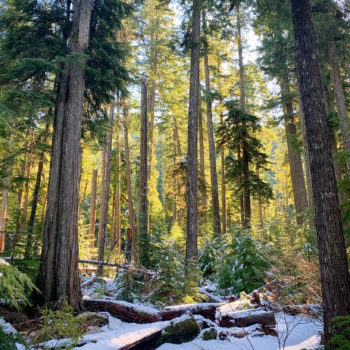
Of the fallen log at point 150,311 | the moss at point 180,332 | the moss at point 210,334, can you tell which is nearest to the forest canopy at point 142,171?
the fallen log at point 150,311

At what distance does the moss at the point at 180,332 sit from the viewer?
4770 millimetres

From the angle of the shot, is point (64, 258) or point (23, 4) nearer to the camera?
point (64, 258)

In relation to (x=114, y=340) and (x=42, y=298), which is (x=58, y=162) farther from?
(x=114, y=340)

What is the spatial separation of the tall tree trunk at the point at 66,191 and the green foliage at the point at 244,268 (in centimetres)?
431

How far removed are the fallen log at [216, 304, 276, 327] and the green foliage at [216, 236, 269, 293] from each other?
2067 mm

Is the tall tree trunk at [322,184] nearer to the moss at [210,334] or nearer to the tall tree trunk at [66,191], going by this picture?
the moss at [210,334]

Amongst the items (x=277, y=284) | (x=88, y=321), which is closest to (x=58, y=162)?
(x=88, y=321)

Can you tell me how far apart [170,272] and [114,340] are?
10.5 ft

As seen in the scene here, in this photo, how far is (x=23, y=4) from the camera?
7.40m

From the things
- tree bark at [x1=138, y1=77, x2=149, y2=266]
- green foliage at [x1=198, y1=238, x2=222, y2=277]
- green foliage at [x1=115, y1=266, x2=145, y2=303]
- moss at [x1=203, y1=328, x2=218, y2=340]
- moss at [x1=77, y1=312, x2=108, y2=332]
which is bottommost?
moss at [x1=203, y1=328, x2=218, y2=340]

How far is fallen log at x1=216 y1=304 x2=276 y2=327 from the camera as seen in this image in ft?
16.9

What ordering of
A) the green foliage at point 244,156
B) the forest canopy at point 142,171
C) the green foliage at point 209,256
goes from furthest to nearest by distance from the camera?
the green foliage at point 244,156
the green foliage at point 209,256
the forest canopy at point 142,171

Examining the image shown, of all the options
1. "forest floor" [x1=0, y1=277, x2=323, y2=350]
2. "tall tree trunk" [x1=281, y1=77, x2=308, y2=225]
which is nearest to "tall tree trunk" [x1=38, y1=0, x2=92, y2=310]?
"forest floor" [x1=0, y1=277, x2=323, y2=350]

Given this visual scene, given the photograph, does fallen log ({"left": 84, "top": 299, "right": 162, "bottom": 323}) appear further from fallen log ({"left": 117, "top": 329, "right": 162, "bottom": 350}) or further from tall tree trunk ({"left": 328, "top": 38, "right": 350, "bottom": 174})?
tall tree trunk ({"left": 328, "top": 38, "right": 350, "bottom": 174})
